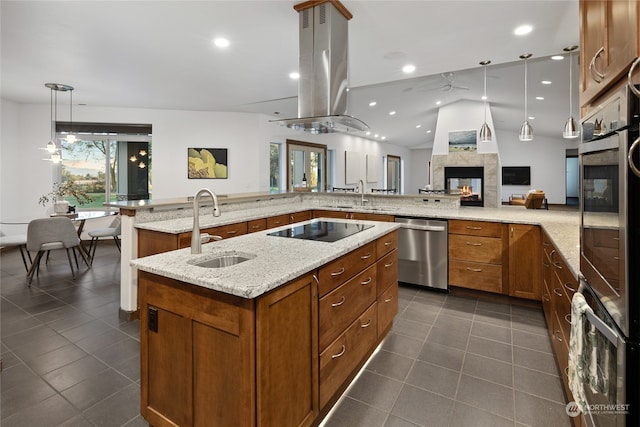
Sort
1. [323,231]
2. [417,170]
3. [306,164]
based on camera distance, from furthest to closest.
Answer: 1. [417,170]
2. [306,164]
3. [323,231]

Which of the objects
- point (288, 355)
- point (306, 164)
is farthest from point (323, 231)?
point (306, 164)

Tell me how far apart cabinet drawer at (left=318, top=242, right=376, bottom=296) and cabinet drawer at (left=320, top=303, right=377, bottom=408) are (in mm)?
312

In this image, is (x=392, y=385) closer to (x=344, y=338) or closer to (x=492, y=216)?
(x=344, y=338)

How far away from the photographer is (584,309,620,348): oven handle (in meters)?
0.93

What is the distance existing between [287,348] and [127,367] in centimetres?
155

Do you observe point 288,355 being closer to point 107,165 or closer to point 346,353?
point 346,353

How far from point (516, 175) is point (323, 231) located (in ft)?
39.2

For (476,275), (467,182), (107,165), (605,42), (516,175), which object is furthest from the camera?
(516,175)

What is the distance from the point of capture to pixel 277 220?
396 centimetres

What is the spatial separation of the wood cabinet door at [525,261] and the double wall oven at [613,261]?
7.07ft

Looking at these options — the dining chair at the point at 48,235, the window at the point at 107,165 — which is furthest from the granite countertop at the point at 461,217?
the window at the point at 107,165

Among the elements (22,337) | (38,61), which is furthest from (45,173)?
(22,337)

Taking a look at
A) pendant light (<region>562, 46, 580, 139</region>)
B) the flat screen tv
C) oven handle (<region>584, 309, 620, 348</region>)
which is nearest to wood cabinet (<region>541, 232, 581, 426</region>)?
oven handle (<region>584, 309, 620, 348</region>)

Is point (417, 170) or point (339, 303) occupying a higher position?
point (417, 170)
